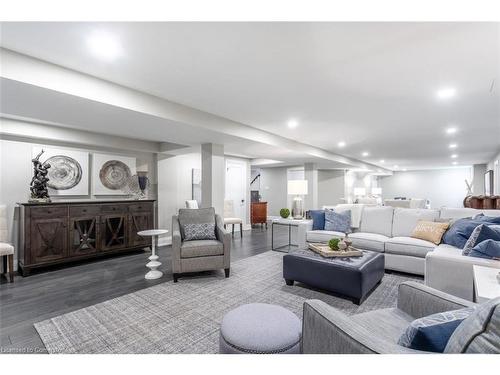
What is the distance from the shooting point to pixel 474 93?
2863mm

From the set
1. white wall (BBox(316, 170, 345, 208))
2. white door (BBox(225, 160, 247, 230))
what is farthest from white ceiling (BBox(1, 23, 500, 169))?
white wall (BBox(316, 170, 345, 208))

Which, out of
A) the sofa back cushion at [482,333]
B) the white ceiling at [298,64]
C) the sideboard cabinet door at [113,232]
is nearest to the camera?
the sofa back cushion at [482,333]

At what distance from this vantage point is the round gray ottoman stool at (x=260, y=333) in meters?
1.31

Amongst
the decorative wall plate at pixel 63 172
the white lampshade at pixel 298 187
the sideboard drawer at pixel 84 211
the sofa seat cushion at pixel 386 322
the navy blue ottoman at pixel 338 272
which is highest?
the decorative wall plate at pixel 63 172

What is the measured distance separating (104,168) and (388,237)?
206 inches

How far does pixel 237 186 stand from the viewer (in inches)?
300

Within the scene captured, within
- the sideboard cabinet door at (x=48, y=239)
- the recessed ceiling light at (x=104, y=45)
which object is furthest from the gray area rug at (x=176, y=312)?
the recessed ceiling light at (x=104, y=45)

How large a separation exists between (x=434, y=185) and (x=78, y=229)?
589 inches

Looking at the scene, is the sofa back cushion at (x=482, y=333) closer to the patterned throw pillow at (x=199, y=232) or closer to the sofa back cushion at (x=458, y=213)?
the patterned throw pillow at (x=199, y=232)

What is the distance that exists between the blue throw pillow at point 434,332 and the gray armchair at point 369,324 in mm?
37

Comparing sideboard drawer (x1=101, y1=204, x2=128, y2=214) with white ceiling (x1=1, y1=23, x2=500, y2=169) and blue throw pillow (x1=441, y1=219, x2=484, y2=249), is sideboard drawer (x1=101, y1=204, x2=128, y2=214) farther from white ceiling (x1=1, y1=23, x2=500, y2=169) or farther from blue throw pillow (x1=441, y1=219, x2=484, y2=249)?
blue throw pillow (x1=441, y1=219, x2=484, y2=249)

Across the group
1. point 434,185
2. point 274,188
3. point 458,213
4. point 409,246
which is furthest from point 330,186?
point 409,246

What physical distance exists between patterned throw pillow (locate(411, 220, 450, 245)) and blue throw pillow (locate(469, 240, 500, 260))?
100 centimetres
